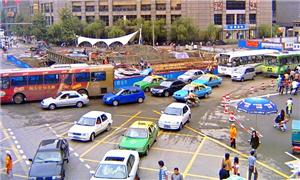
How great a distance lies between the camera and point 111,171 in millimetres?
17078

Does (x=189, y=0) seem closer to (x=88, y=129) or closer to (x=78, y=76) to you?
(x=78, y=76)

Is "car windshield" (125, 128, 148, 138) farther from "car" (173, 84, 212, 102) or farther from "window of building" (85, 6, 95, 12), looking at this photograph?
"window of building" (85, 6, 95, 12)

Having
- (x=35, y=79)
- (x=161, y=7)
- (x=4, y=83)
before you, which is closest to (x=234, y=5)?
(x=161, y=7)

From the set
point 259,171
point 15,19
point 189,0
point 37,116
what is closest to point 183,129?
point 259,171

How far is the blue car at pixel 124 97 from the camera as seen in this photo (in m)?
32.8

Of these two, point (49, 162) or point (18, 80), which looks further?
point (18, 80)

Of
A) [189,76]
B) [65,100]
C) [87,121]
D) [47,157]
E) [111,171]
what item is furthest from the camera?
[189,76]

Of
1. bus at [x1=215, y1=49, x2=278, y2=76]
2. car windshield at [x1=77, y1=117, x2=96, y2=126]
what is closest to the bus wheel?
car windshield at [x1=77, y1=117, x2=96, y2=126]

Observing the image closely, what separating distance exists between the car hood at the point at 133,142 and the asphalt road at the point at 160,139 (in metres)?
0.72

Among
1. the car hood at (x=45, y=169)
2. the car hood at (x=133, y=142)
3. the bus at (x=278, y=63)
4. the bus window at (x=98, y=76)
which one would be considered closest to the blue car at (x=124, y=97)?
the bus window at (x=98, y=76)

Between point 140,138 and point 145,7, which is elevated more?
point 145,7

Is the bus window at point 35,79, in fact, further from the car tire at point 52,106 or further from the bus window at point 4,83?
the car tire at point 52,106

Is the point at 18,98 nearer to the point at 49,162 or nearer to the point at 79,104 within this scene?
the point at 79,104

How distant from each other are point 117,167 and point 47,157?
3417 millimetres
